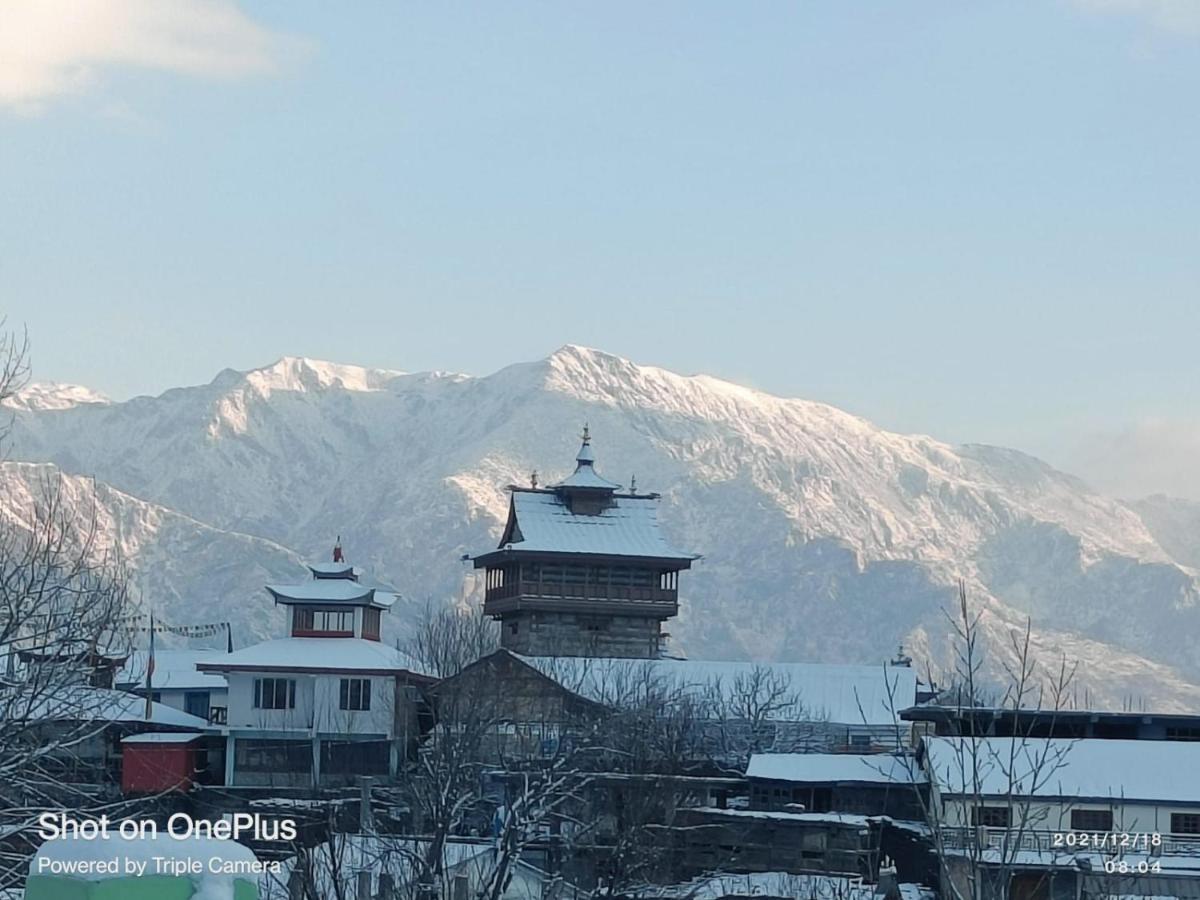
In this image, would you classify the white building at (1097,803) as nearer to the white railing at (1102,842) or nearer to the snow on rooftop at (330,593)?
the white railing at (1102,842)

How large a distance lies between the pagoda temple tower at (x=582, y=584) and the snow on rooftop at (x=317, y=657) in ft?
42.7

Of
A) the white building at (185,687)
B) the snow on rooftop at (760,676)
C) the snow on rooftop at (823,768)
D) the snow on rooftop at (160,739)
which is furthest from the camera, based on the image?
the white building at (185,687)

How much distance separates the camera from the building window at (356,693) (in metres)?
63.7

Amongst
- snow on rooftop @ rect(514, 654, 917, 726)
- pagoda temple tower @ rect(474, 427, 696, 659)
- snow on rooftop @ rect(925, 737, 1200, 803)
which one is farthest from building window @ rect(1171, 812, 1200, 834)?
pagoda temple tower @ rect(474, 427, 696, 659)

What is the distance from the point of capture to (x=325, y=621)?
67312 mm

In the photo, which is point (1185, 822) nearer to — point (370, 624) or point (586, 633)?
point (370, 624)

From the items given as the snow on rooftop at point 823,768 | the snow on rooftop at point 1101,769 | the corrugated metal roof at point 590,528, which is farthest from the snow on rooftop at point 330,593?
the snow on rooftop at point 1101,769

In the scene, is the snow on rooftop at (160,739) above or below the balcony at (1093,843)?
above

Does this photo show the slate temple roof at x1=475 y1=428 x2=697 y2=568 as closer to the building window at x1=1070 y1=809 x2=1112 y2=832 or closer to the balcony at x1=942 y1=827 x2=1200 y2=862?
the building window at x1=1070 y1=809 x2=1112 y2=832

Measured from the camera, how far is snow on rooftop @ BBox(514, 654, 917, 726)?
217ft

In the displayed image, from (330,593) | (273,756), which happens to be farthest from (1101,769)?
(330,593)

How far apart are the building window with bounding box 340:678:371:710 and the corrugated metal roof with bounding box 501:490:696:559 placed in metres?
18.0

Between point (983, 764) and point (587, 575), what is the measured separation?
123ft

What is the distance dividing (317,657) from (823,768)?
18641 millimetres
